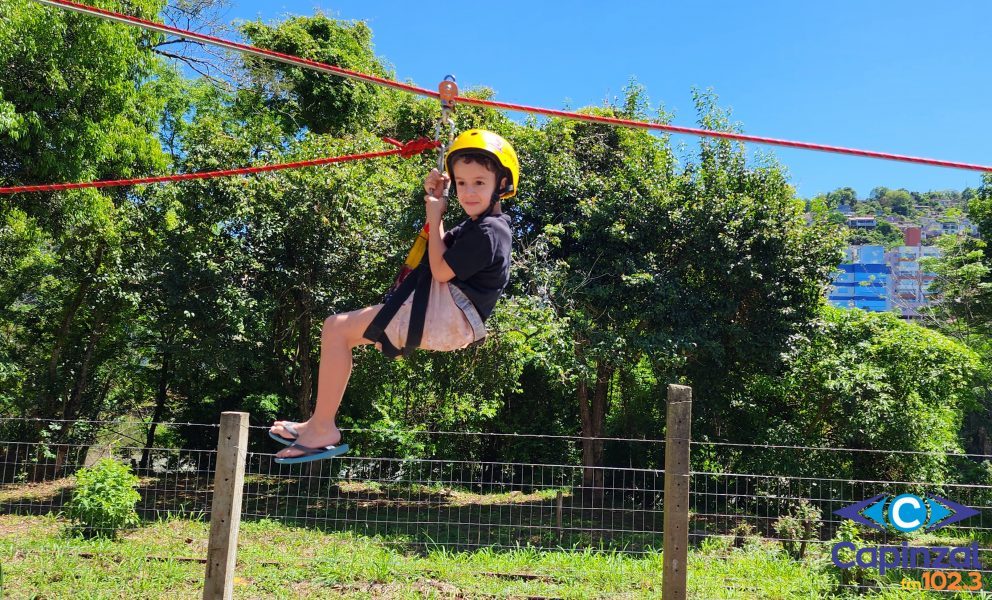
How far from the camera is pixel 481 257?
2.78 metres

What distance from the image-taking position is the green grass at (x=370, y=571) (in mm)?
5938

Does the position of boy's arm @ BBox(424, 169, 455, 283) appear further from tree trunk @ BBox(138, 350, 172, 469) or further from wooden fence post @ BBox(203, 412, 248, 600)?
tree trunk @ BBox(138, 350, 172, 469)

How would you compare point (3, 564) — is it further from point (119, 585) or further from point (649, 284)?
point (649, 284)

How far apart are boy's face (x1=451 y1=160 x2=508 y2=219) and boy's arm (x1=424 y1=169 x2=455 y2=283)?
0.08 m

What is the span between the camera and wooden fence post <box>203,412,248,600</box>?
3.88 m

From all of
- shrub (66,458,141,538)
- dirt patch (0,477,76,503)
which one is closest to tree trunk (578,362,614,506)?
shrub (66,458,141,538)

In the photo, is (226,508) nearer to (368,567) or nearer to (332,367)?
(332,367)

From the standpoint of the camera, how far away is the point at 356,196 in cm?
1025

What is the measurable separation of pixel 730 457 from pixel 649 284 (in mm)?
3107

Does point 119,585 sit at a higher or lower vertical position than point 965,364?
lower

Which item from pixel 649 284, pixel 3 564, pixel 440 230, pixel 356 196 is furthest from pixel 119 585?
pixel 649 284

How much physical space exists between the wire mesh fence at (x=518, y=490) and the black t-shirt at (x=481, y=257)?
15.1ft

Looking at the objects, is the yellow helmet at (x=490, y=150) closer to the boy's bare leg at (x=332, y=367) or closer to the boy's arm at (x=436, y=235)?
the boy's arm at (x=436, y=235)

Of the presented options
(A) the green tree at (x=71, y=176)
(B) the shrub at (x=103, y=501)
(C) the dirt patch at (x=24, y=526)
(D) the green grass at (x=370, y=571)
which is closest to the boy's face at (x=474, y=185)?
(D) the green grass at (x=370, y=571)
